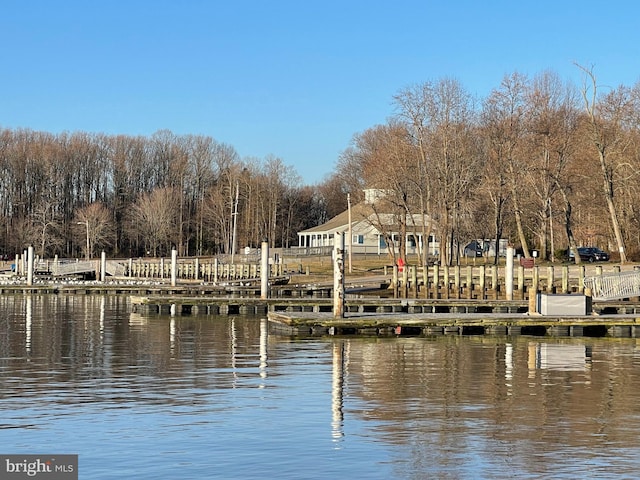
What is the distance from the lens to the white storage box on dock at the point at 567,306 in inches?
1417

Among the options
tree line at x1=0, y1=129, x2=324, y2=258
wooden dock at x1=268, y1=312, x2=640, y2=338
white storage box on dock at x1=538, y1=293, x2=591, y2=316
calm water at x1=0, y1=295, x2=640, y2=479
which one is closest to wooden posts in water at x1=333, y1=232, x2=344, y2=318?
wooden dock at x1=268, y1=312, x2=640, y2=338

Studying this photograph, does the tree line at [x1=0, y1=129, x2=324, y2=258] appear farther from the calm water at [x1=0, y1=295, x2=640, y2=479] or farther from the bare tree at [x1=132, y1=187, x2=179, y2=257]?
the calm water at [x1=0, y1=295, x2=640, y2=479]

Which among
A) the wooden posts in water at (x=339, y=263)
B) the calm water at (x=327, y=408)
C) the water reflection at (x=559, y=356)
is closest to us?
the calm water at (x=327, y=408)

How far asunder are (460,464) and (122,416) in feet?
22.1

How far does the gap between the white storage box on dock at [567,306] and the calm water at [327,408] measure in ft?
11.9

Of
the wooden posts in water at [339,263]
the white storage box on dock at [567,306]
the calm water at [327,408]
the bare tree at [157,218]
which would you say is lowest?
the calm water at [327,408]

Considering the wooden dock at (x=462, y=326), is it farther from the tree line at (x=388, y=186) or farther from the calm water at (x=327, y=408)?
the tree line at (x=388, y=186)

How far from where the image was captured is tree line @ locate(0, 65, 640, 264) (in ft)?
249

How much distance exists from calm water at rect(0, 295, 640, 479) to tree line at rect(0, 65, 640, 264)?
45.1 m

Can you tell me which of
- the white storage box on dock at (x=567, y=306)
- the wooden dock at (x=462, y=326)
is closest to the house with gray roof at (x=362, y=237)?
the white storage box on dock at (x=567, y=306)

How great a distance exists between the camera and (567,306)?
36.0m

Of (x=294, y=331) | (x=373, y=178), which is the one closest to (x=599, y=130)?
(x=373, y=178)

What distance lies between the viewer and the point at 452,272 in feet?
179

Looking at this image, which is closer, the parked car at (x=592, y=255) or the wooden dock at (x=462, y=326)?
the wooden dock at (x=462, y=326)
